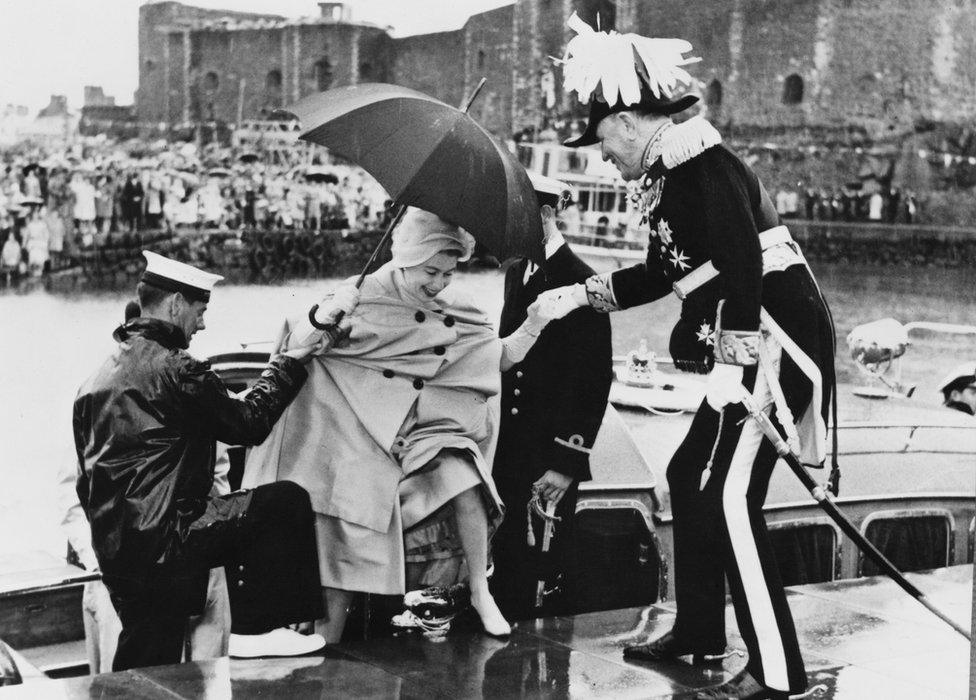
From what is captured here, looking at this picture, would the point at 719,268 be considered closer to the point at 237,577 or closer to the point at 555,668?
the point at 555,668

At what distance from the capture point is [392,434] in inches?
167

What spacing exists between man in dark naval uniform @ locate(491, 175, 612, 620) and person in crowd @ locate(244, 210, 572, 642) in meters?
0.29

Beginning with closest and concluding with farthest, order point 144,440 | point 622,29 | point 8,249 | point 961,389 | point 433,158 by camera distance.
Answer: point 144,440, point 433,158, point 8,249, point 622,29, point 961,389

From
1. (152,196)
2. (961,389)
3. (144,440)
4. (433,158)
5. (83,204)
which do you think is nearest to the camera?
(144,440)

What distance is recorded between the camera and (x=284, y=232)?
5277mm

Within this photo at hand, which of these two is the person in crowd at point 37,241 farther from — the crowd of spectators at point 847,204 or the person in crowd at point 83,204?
the crowd of spectators at point 847,204

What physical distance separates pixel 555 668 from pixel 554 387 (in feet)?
3.08

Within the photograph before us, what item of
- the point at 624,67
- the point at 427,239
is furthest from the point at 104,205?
the point at 624,67

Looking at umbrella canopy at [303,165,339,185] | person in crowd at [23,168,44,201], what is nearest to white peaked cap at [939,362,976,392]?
umbrella canopy at [303,165,339,185]

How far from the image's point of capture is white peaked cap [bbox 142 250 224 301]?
3.84m

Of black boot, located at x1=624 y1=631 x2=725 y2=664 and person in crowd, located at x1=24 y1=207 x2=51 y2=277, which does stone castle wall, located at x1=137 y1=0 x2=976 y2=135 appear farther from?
black boot, located at x1=624 y1=631 x2=725 y2=664

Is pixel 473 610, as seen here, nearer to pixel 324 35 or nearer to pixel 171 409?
pixel 171 409

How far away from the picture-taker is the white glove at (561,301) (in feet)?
14.1

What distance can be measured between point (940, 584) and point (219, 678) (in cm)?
313
